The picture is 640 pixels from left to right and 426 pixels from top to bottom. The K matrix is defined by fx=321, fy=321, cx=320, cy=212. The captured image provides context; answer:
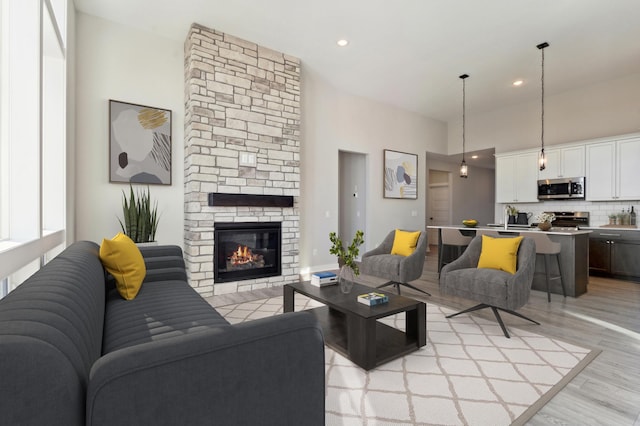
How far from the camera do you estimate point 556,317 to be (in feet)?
10.3

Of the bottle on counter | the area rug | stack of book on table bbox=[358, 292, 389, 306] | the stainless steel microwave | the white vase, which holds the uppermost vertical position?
the stainless steel microwave

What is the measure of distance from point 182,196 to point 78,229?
Answer: 3.77 feet

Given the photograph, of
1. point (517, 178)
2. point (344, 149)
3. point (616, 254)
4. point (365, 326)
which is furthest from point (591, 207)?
point (365, 326)

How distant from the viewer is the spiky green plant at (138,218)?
11.7 ft

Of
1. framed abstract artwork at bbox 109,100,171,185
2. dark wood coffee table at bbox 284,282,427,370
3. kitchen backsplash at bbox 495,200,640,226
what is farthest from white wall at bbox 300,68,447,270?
dark wood coffee table at bbox 284,282,427,370

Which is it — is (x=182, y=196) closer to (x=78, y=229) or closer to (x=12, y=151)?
(x=78, y=229)

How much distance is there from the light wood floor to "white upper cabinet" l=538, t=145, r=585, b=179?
71.2 inches

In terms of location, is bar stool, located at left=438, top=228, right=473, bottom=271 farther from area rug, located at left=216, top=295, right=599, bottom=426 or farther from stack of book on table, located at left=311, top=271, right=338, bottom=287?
stack of book on table, located at left=311, top=271, right=338, bottom=287

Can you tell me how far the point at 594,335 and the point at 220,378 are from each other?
3.21 meters

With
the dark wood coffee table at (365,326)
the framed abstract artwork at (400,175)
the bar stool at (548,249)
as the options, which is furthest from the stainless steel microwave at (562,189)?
the dark wood coffee table at (365,326)

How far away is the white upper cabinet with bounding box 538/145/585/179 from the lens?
213 inches

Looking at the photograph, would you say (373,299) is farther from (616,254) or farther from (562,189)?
(562,189)

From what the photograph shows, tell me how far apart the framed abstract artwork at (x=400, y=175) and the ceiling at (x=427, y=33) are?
1527 mm

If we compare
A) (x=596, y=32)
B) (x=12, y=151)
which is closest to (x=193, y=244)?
(x=12, y=151)
